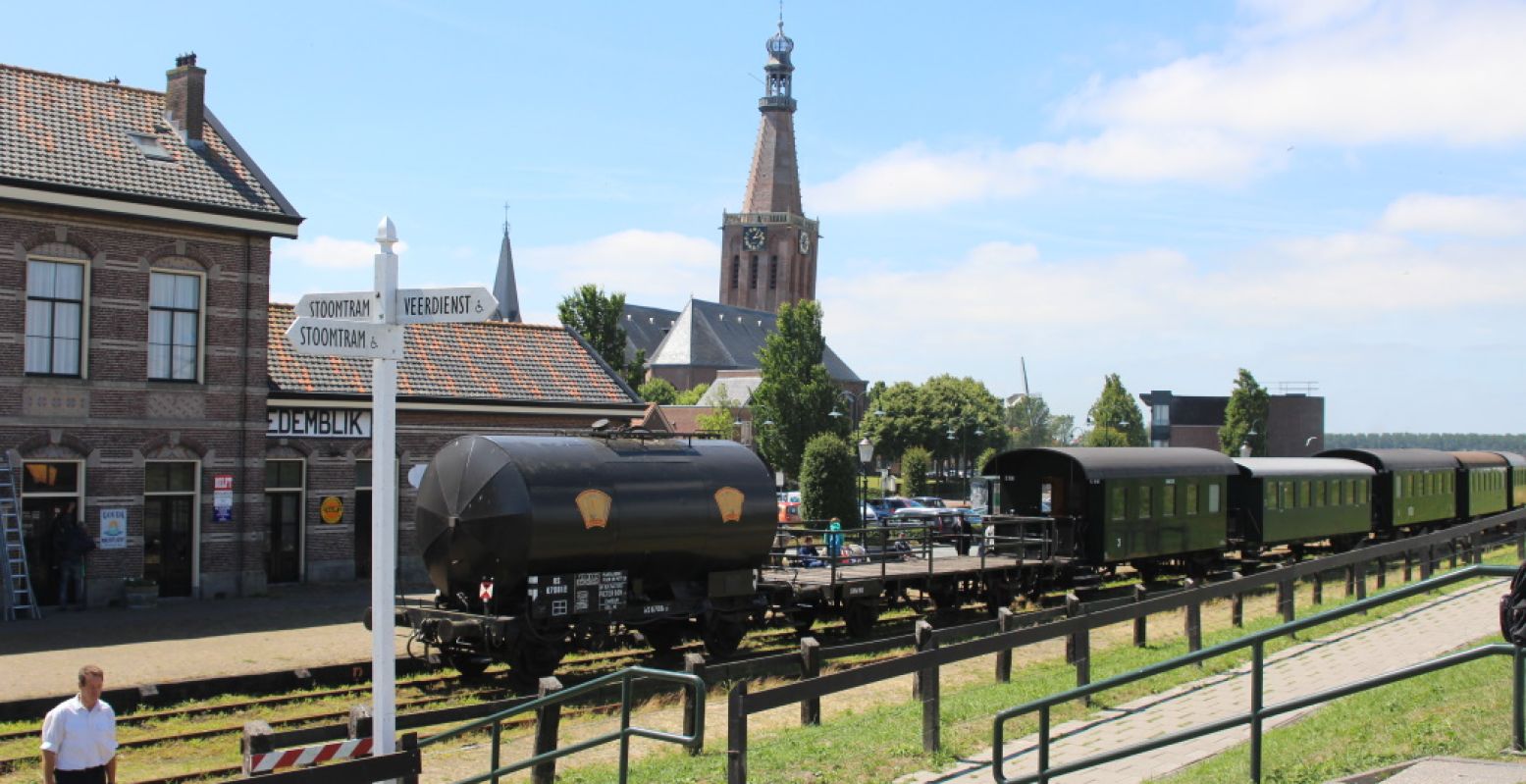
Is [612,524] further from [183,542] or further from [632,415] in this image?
[632,415]

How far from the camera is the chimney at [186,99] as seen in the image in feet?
86.6

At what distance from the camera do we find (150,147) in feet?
83.3

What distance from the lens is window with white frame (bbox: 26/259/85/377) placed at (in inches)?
900

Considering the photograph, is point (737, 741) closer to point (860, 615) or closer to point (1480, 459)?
point (860, 615)

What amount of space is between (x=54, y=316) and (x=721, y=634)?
13540 mm

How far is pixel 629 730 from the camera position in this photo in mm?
9062

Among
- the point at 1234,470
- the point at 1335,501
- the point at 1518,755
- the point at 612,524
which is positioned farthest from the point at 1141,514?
the point at 1518,755

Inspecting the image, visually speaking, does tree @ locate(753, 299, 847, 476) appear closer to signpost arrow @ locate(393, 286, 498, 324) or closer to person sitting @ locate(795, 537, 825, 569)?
person sitting @ locate(795, 537, 825, 569)

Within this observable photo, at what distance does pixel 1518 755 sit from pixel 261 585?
75.3ft

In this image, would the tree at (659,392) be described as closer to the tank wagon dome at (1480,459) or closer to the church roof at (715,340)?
the church roof at (715,340)

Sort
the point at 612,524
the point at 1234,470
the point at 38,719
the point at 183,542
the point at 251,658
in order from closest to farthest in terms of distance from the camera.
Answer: the point at 38,719, the point at 612,524, the point at 251,658, the point at 183,542, the point at 1234,470

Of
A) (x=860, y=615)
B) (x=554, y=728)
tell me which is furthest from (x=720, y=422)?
(x=554, y=728)

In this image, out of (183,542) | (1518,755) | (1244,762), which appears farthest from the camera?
(183,542)

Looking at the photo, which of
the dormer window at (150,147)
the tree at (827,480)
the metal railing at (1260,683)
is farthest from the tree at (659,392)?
the metal railing at (1260,683)
